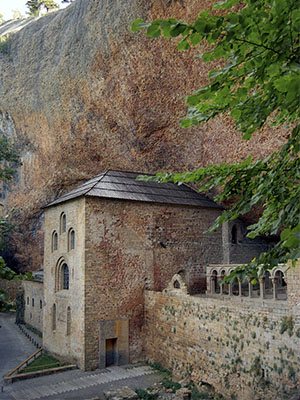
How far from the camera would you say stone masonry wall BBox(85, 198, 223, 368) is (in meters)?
15.6

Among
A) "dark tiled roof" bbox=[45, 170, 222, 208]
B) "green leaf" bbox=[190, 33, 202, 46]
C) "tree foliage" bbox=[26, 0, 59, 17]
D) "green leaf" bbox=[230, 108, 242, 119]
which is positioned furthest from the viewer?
"tree foliage" bbox=[26, 0, 59, 17]

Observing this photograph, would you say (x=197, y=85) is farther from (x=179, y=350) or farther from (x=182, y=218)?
(x=179, y=350)

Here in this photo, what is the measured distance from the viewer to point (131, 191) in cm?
1770

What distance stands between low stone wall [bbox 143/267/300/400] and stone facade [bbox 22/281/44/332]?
447 inches

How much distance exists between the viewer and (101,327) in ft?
50.6

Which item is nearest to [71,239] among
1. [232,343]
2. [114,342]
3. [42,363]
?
[114,342]

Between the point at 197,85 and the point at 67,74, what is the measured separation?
9.71 meters

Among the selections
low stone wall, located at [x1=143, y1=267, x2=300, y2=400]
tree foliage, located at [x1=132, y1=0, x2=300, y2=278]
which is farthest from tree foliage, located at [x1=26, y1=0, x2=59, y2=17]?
tree foliage, located at [x1=132, y1=0, x2=300, y2=278]

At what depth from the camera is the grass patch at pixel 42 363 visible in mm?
15539

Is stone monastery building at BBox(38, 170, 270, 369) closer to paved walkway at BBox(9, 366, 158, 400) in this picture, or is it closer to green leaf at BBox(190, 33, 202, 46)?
paved walkway at BBox(9, 366, 158, 400)

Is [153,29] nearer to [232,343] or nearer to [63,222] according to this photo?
Result: [232,343]

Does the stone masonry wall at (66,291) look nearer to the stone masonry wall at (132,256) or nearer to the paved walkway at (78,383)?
the stone masonry wall at (132,256)

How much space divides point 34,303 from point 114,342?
11902 mm

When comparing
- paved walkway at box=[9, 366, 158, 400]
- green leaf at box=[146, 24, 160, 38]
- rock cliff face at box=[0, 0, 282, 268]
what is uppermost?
rock cliff face at box=[0, 0, 282, 268]
